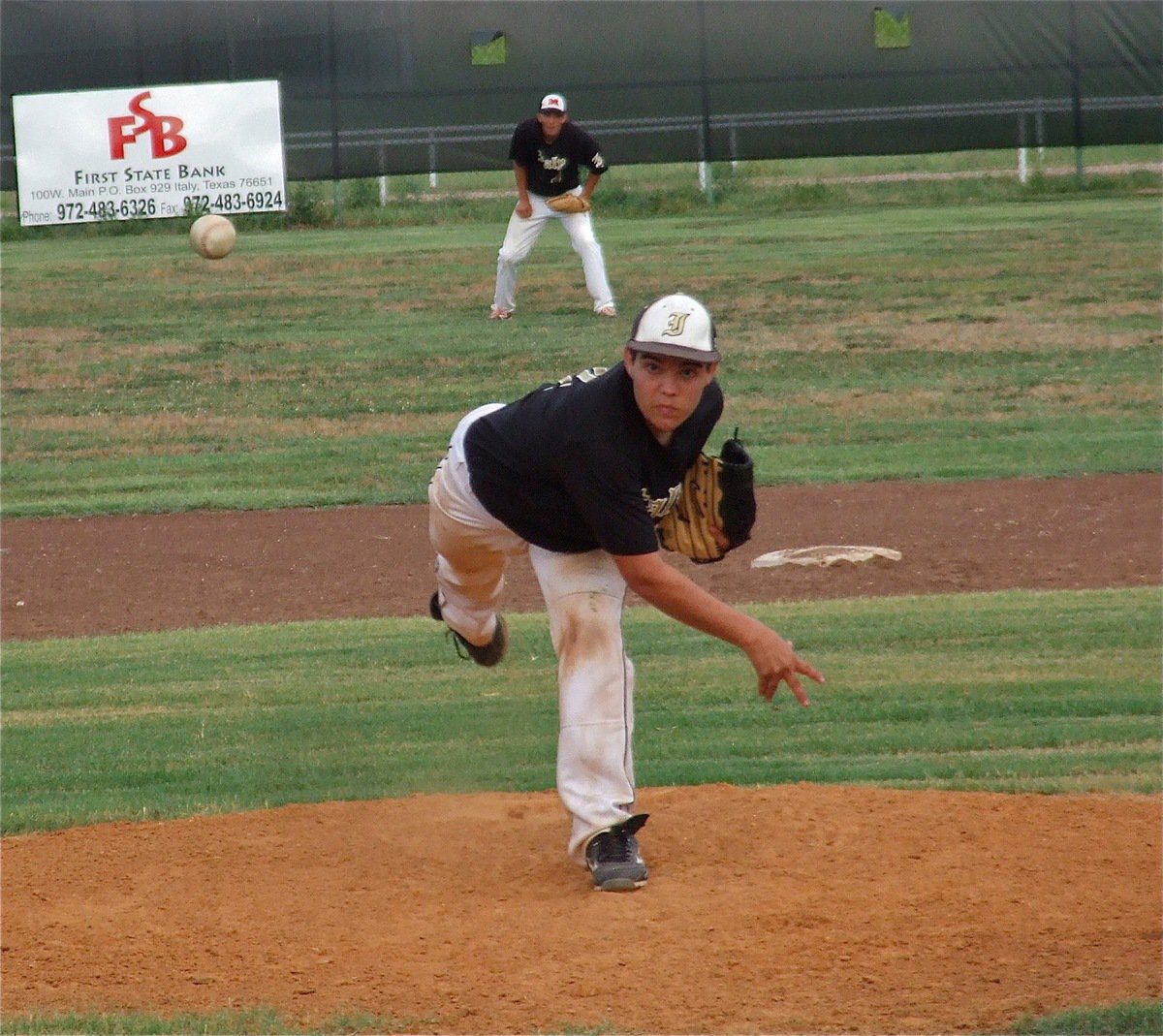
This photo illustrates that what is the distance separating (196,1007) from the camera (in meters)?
4.28

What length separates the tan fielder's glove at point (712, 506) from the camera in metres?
5.13

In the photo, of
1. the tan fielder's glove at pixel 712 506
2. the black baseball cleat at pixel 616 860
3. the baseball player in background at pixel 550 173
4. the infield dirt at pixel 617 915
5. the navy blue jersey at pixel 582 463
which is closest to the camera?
the infield dirt at pixel 617 915

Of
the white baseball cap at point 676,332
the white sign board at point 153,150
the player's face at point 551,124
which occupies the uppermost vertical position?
the white sign board at point 153,150

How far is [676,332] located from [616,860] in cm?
158

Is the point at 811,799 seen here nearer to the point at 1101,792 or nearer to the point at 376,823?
the point at 1101,792

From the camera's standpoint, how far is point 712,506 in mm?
5195

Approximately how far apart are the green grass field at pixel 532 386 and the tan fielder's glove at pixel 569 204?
1204mm

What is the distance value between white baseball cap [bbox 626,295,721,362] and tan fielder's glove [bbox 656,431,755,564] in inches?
21.2

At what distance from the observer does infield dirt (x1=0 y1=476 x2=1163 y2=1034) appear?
4.22 meters

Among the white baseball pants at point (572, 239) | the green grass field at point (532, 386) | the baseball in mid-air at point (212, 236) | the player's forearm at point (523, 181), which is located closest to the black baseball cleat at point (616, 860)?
the green grass field at point (532, 386)

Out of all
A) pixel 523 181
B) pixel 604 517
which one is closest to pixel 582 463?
pixel 604 517

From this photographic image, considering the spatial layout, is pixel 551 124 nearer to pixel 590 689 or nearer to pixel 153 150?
pixel 153 150

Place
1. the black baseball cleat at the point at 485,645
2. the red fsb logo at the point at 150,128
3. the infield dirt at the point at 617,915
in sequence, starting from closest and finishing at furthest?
the infield dirt at the point at 617,915, the black baseball cleat at the point at 485,645, the red fsb logo at the point at 150,128

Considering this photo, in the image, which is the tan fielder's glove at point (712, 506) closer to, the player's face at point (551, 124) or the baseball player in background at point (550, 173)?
the baseball player in background at point (550, 173)
